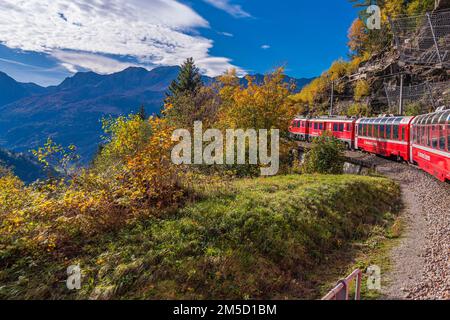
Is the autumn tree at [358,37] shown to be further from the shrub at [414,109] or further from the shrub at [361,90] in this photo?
the shrub at [414,109]

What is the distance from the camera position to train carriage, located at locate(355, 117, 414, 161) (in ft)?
62.5

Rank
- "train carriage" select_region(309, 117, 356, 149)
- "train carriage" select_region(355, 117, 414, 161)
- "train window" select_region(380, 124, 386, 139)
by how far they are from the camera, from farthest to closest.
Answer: "train carriage" select_region(309, 117, 356, 149) < "train window" select_region(380, 124, 386, 139) < "train carriage" select_region(355, 117, 414, 161)

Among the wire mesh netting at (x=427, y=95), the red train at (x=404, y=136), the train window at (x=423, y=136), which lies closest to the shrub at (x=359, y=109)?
the wire mesh netting at (x=427, y=95)

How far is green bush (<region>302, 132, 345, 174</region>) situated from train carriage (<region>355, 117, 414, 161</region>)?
14.5 ft

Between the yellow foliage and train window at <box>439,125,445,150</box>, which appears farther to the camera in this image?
the yellow foliage

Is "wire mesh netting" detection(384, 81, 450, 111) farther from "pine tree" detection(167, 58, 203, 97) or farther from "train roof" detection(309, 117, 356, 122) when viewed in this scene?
"pine tree" detection(167, 58, 203, 97)

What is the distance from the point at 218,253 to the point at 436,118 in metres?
12.4

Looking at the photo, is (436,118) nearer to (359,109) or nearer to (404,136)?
(404,136)

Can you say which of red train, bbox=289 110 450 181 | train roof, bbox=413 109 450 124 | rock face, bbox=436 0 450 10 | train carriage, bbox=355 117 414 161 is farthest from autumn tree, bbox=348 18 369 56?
train roof, bbox=413 109 450 124

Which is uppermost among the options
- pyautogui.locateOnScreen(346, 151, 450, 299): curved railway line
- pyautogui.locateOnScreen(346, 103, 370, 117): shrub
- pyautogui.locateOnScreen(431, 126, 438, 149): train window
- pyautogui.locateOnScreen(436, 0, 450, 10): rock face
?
pyautogui.locateOnScreen(436, 0, 450, 10): rock face

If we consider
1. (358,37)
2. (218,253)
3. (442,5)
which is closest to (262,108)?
(218,253)

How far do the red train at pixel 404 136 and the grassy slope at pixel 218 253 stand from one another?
4.52 meters

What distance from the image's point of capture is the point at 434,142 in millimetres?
13406

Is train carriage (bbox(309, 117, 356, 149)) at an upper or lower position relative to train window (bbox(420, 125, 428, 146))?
upper
